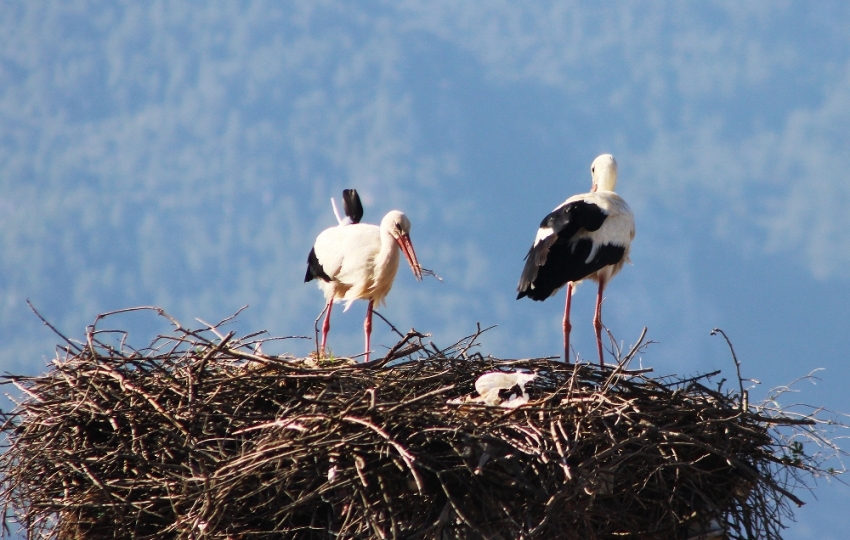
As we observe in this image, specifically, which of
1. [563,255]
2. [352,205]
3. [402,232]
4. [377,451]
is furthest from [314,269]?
[377,451]

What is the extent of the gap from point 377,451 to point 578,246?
2.51m

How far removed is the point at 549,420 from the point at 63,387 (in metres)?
2.10

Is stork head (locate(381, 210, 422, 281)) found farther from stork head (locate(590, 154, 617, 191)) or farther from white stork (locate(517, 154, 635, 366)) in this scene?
stork head (locate(590, 154, 617, 191))

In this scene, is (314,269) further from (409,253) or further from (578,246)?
(578,246)

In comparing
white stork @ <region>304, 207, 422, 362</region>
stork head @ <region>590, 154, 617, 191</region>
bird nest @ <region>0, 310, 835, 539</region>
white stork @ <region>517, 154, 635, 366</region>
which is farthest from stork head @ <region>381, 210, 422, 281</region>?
bird nest @ <region>0, 310, 835, 539</region>

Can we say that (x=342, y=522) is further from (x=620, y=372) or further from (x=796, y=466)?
(x=796, y=466)

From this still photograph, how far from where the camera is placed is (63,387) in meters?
4.64

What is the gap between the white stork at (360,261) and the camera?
264 inches

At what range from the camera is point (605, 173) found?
22.7ft

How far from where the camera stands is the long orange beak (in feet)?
21.6

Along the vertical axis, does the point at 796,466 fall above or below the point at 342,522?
above

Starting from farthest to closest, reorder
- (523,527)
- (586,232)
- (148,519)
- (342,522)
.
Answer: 1. (586,232)
2. (148,519)
3. (342,522)
4. (523,527)

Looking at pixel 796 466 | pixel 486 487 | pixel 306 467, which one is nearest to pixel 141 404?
pixel 306 467

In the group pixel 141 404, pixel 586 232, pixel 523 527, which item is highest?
pixel 586 232
